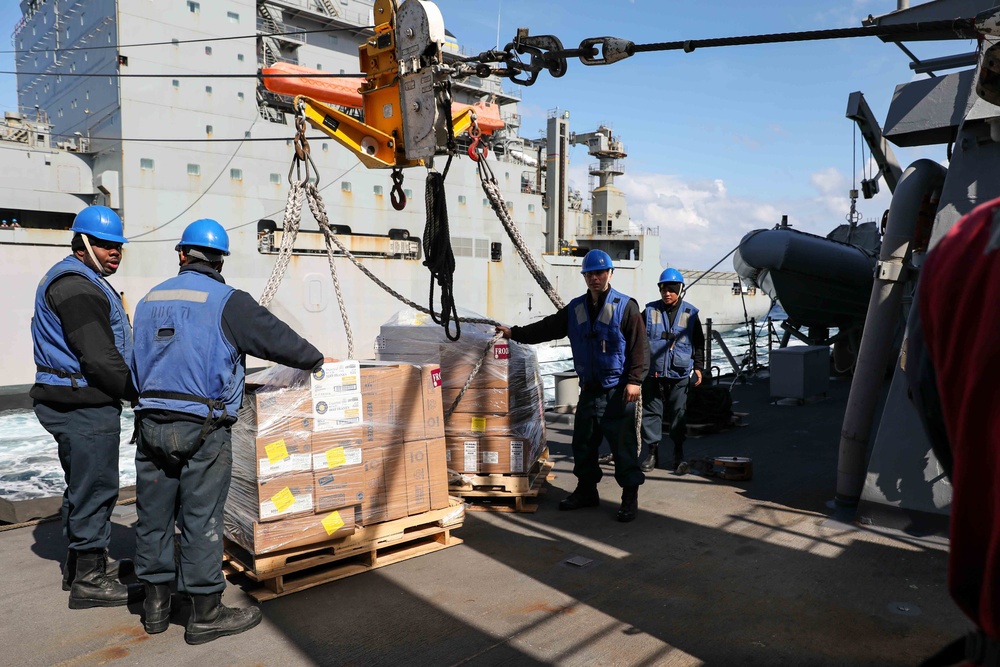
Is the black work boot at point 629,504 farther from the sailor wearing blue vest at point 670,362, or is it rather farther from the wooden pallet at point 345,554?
the sailor wearing blue vest at point 670,362

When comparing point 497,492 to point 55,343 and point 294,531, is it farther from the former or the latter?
point 55,343

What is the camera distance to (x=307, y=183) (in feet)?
15.2

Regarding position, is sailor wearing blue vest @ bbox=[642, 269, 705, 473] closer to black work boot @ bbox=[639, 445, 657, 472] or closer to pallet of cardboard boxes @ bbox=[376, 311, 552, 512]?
black work boot @ bbox=[639, 445, 657, 472]

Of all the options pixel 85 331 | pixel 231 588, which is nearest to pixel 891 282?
pixel 231 588

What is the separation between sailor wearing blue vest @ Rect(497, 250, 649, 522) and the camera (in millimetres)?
4930

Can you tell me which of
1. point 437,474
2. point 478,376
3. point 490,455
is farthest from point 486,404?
point 437,474

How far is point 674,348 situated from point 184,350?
14.4 ft

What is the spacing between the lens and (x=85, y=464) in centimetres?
353

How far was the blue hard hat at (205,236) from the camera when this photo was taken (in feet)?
11.0

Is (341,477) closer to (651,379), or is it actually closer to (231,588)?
(231,588)

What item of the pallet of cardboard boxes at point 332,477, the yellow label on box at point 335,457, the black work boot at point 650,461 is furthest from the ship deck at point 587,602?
the black work boot at point 650,461

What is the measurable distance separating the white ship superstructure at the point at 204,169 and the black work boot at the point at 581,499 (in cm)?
1403

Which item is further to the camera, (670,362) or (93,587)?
(670,362)

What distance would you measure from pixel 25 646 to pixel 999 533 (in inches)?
152
